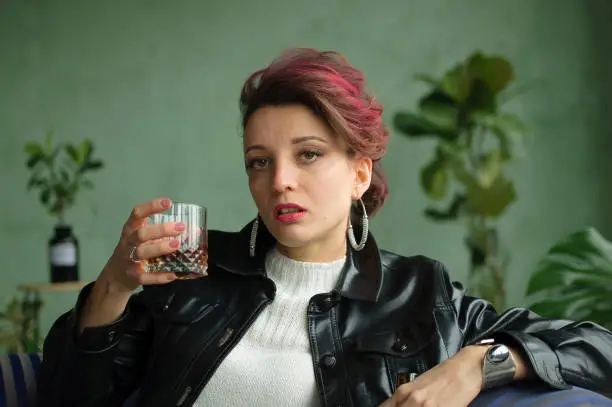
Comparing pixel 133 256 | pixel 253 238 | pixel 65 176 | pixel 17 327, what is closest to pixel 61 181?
pixel 65 176

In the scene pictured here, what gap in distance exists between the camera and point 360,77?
1385mm

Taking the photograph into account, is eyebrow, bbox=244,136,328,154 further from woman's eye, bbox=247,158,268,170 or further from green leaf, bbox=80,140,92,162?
green leaf, bbox=80,140,92,162

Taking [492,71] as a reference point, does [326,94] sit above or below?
below

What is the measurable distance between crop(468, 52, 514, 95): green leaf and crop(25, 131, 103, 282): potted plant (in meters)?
1.84

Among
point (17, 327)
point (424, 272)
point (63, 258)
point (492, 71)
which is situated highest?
point (492, 71)

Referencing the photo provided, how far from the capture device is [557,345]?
A: 1.16 m

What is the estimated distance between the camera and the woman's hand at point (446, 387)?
107 cm

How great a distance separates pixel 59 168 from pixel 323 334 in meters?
3.00

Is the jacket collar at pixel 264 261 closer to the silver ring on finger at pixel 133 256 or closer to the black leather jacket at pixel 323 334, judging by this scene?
the black leather jacket at pixel 323 334

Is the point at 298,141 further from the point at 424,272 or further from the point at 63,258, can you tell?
the point at 63,258

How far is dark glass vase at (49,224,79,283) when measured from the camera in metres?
3.21

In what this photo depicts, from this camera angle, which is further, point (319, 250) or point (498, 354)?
point (319, 250)

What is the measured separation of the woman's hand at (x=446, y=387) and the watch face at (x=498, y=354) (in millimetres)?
18

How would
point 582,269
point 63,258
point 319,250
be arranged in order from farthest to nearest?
point 63,258, point 582,269, point 319,250
